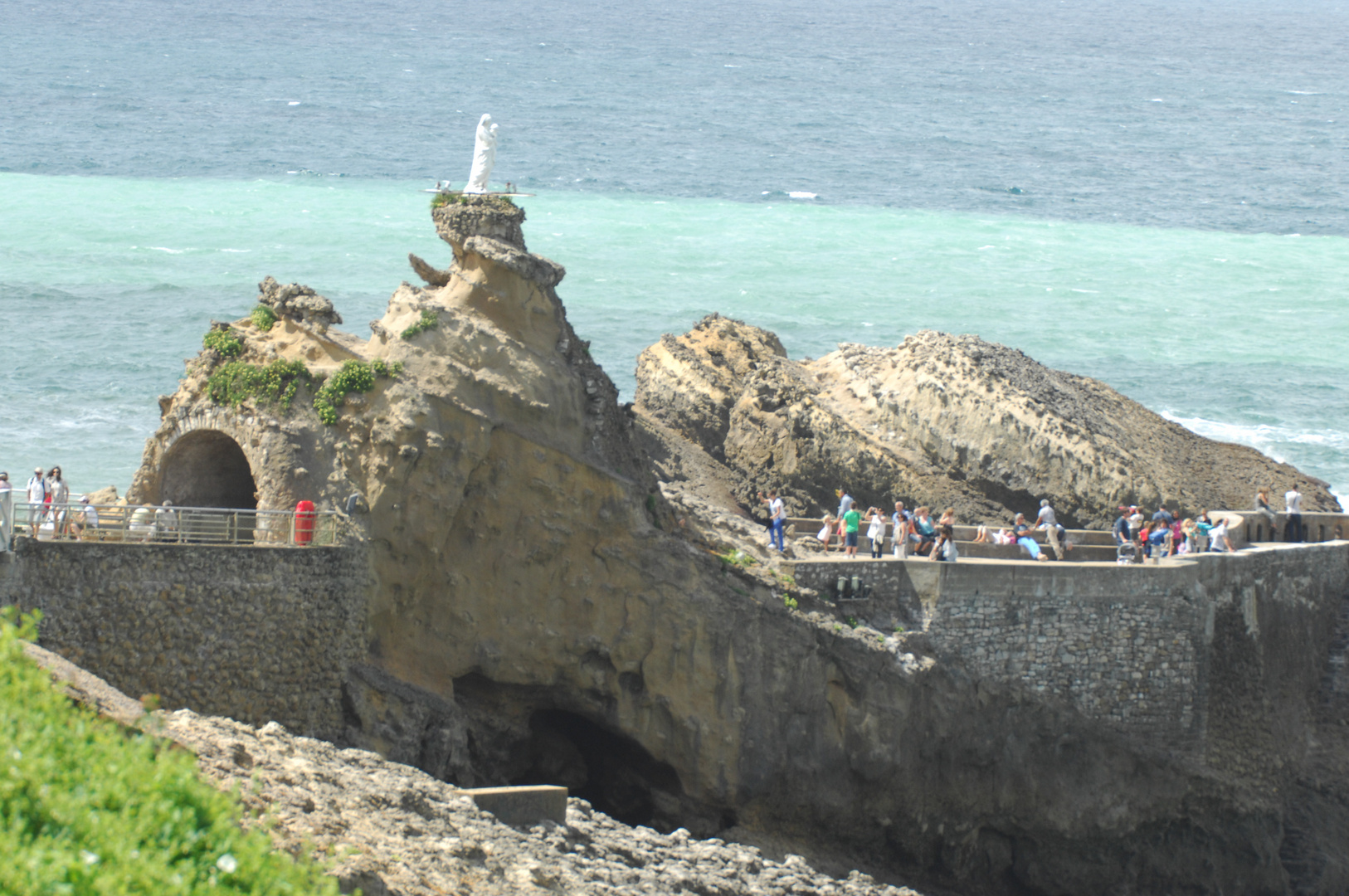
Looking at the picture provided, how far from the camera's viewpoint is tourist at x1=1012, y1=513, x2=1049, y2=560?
3706 cm

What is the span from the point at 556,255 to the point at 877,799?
2528 inches

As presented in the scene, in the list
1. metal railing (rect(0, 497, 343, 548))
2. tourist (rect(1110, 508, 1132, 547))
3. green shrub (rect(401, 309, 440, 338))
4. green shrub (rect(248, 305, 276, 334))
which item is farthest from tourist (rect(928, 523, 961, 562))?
green shrub (rect(248, 305, 276, 334))

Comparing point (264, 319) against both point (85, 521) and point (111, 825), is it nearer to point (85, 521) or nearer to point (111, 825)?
point (85, 521)

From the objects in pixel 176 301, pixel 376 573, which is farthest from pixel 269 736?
pixel 176 301

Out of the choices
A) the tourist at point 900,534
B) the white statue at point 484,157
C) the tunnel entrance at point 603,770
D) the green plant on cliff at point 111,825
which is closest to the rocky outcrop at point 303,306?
the white statue at point 484,157

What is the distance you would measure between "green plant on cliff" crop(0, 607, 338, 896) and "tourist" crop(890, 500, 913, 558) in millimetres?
20479

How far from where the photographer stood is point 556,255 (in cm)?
9588

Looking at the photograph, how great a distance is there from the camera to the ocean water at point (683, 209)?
77812 mm

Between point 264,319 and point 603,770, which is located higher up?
point 264,319

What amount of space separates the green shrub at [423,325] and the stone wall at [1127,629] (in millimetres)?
8735

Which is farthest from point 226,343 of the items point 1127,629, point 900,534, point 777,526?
point 1127,629

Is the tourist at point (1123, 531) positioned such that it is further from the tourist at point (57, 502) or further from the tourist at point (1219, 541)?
the tourist at point (57, 502)

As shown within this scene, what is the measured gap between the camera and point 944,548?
35.8 m

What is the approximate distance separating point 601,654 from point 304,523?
604 centimetres
